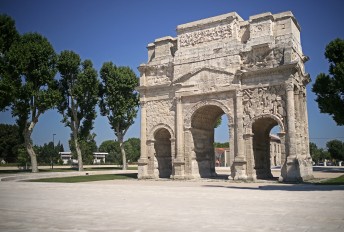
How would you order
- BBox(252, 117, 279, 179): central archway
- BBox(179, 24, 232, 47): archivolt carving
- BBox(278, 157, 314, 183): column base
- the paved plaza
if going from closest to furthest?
1. the paved plaza
2. BBox(278, 157, 314, 183): column base
3. BBox(252, 117, 279, 179): central archway
4. BBox(179, 24, 232, 47): archivolt carving

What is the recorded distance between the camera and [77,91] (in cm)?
3422

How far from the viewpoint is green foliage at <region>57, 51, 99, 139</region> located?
34141mm

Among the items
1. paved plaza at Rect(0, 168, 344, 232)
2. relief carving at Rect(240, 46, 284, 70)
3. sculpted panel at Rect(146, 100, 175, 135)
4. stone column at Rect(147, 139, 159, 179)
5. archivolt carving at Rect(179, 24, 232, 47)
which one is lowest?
paved plaza at Rect(0, 168, 344, 232)

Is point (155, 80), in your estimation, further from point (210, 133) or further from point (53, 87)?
point (53, 87)

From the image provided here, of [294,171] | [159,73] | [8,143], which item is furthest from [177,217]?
[8,143]

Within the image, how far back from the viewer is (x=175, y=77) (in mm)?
25344

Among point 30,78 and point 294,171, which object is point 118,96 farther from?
point 294,171

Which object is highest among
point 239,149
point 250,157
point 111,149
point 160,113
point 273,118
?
point 160,113

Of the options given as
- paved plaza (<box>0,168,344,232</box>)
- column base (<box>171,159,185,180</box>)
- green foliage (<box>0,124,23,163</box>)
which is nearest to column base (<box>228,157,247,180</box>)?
column base (<box>171,159,185,180</box>)

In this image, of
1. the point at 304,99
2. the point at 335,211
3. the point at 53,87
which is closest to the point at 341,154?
the point at 304,99

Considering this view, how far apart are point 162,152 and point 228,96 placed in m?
7.59

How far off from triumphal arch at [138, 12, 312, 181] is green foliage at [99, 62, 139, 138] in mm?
9748

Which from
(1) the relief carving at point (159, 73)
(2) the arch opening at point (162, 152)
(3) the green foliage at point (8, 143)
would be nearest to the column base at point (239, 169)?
(2) the arch opening at point (162, 152)

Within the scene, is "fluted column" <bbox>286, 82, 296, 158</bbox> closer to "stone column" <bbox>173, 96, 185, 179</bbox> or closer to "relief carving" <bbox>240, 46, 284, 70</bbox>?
"relief carving" <bbox>240, 46, 284, 70</bbox>
